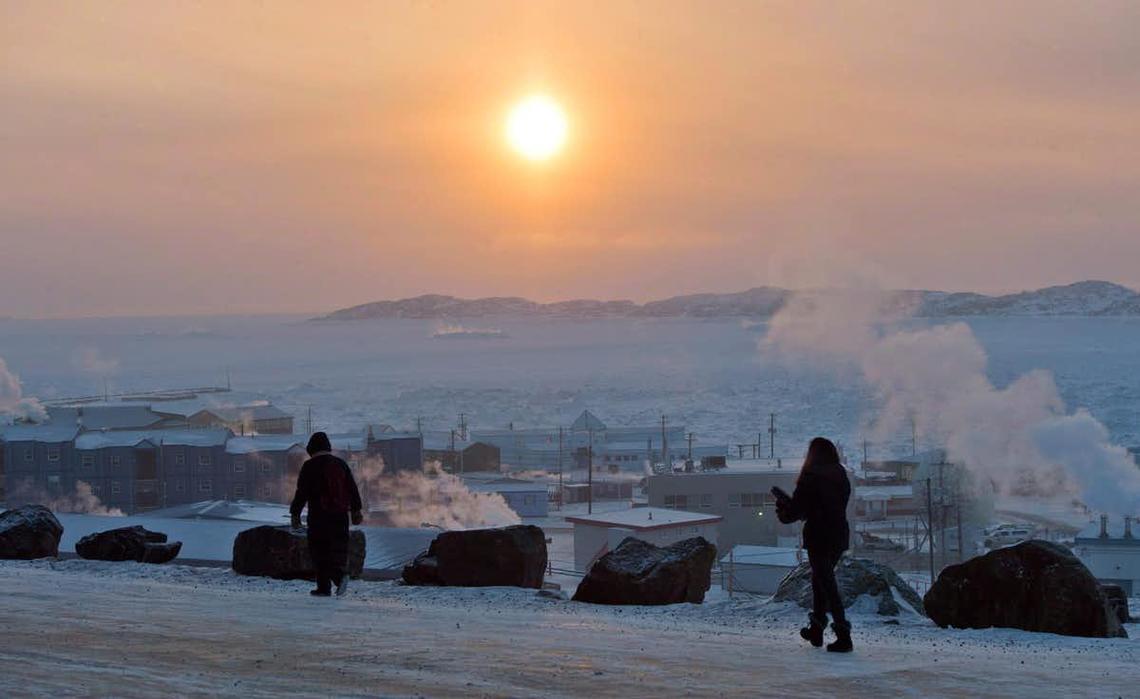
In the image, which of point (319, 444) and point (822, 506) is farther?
point (319, 444)

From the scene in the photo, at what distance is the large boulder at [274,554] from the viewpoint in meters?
12.6

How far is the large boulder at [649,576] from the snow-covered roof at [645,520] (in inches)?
906

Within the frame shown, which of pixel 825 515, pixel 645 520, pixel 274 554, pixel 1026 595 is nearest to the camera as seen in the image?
pixel 825 515

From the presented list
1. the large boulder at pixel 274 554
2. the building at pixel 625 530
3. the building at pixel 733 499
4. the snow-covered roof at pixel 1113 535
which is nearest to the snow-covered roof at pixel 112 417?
the building at pixel 733 499

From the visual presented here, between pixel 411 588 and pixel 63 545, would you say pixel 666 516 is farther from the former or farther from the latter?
pixel 411 588

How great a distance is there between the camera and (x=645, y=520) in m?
36.5

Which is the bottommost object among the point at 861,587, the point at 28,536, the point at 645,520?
the point at 645,520

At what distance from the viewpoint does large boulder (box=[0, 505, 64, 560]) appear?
46.5 ft

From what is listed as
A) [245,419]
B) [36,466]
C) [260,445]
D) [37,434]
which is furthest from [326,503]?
[245,419]

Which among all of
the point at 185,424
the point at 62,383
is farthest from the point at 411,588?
the point at 62,383

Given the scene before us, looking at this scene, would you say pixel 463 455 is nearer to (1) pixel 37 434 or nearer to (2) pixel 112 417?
(2) pixel 112 417

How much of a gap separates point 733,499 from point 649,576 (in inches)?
1285

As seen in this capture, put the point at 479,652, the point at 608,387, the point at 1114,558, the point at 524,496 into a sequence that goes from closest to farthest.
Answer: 1. the point at 479,652
2. the point at 1114,558
3. the point at 524,496
4. the point at 608,387

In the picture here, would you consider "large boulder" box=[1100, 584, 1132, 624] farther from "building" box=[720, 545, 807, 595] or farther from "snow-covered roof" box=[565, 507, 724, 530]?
"snow-covered roof" box=[565, 507, 724, 530]
